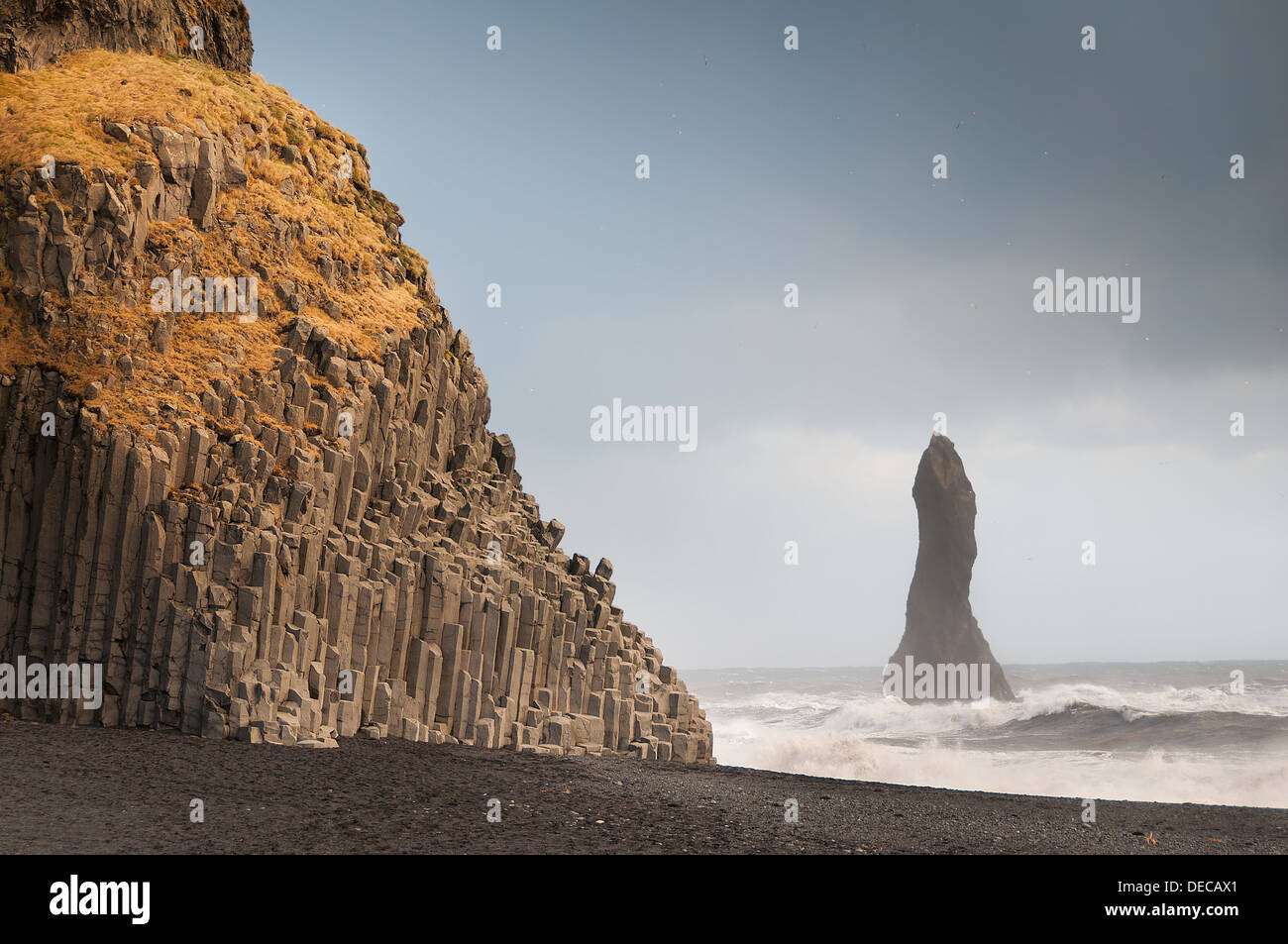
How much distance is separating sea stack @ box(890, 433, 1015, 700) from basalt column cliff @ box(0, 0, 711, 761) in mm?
51651

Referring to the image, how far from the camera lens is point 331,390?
17.3m

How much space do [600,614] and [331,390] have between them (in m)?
7.30

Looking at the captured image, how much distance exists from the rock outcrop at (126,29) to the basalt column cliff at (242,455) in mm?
59

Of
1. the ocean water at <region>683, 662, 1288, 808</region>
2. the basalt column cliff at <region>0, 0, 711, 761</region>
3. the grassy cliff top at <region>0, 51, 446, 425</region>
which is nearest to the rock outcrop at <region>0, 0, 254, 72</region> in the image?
the basalt column cliff at <region>0, 0, 711, 761</region>

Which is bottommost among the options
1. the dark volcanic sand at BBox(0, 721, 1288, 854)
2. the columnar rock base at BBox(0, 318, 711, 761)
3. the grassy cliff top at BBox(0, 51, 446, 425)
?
the dark volcanic sand at BBox(0, 721, 1288, 854)

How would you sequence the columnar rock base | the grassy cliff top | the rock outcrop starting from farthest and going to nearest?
the rock outcrop → the grassy cliff top → the columnar rock base

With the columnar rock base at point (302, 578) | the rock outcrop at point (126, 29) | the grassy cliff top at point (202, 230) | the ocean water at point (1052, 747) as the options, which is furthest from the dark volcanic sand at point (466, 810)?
the ocean water at point (1052, 747)

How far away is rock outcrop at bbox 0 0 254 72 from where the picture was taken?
1834 cm

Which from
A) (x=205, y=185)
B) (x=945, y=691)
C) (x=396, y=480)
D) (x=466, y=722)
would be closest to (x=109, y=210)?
(x=205, y=185)

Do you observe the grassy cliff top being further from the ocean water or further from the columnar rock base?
the ocean water

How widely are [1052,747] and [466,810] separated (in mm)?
33240
